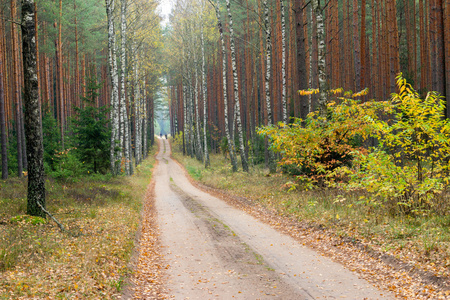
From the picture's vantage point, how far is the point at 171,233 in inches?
369

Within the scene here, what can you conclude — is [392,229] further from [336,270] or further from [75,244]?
[75,244]

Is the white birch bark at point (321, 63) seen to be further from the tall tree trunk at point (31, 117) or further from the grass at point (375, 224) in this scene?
the tall tree trunk at point (31, 117)

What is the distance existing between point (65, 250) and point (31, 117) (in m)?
3.71

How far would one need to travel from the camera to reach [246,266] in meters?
6.31

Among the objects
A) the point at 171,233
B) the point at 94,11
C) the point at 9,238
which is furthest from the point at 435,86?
Answer: the point at 94,11

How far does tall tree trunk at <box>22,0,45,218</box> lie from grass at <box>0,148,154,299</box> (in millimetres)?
532

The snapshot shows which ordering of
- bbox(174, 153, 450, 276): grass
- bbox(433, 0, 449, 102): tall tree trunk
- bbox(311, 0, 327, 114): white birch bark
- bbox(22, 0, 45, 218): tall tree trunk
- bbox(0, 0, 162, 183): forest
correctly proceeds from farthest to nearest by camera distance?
bbox(0, 0, 162, 183): forest → bbox(433, 0, 449, 102): tall tree trunk → bbox(311, 0, 327, 114): white birch bark → bbox(22, 0, 45, 218): tall tree trunk → bbox(174, 153, 450, 276): grass

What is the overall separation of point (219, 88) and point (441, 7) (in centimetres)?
2754

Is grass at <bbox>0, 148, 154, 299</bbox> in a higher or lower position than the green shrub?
lower

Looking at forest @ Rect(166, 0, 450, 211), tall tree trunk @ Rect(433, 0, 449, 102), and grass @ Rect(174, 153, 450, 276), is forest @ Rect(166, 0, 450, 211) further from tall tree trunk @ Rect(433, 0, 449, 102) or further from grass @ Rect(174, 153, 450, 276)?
grass @ Rect(174, 153, 450, 276)

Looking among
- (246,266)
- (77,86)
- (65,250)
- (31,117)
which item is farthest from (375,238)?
(77,86)

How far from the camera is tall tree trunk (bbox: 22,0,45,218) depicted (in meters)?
7.95

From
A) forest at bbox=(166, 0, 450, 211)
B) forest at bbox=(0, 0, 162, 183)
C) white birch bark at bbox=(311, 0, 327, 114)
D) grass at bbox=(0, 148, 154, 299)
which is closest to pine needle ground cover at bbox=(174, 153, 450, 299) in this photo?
forest at bbox=(166, 0, 450, 211)

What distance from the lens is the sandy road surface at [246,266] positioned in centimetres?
510
